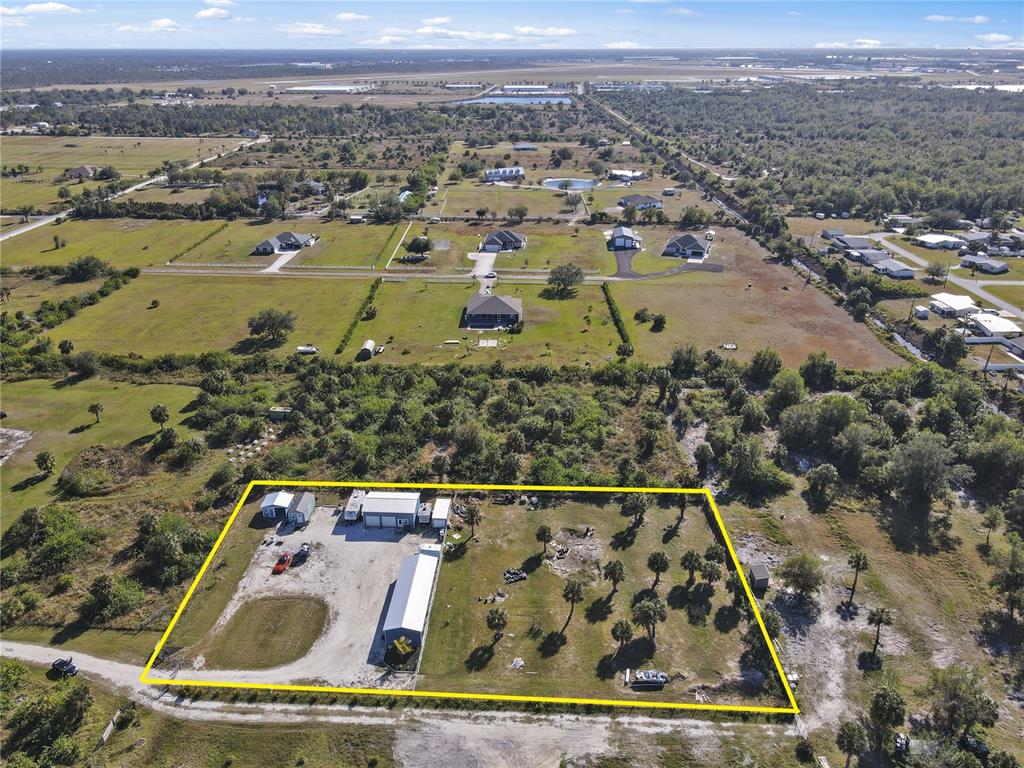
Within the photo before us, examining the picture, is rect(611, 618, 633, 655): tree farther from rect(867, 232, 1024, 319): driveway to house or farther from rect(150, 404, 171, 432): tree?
rect(867, 232, 1024, 319): driveway to house

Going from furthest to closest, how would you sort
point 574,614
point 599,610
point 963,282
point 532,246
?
point 532,246 → point 963,282 → point 599,610 → point 574,614

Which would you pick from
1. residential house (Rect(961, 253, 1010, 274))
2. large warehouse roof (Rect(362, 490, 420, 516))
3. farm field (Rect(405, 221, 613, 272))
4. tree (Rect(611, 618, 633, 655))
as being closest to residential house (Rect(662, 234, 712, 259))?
farm field (Rect(405, 221, 613, 272))

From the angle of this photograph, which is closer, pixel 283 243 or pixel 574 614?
pixel 574 614

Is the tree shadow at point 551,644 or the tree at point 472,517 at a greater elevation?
the tree at point 472,517

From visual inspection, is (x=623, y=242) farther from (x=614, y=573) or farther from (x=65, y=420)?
(x=65, y=420)

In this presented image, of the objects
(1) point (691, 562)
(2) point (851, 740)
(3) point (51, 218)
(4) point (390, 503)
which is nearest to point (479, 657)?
(4) point (390, 503)

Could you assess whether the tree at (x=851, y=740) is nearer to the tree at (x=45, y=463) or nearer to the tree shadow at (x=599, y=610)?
the tree shadow at (x=599, y=610)

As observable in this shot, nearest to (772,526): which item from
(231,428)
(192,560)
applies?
(192,560)

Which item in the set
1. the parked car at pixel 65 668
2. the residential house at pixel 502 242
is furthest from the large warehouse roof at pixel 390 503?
the residential house at pixel 502 242
